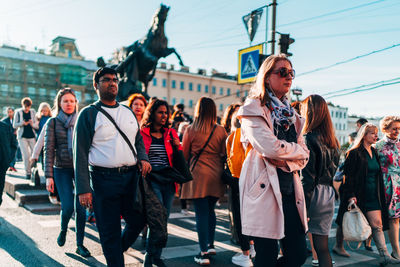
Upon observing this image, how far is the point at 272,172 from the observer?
2.54 meters

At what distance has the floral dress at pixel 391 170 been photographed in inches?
203

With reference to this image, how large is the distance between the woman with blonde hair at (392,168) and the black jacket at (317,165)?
1739mm

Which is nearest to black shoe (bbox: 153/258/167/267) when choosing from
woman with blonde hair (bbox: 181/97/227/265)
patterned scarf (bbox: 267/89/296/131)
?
woman with blonde hair (bbox: 181/97/227/265)

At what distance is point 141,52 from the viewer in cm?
1177

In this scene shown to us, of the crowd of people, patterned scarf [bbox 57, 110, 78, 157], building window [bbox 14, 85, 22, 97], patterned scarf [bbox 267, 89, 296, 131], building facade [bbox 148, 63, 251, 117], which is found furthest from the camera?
building facade [bbox 148, 63, 251, 117]

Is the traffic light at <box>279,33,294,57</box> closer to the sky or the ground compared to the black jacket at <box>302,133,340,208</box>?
closer to the sky

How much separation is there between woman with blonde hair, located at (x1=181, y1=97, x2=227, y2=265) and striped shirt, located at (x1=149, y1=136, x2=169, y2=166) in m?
0.55

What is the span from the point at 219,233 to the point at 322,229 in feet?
8.95

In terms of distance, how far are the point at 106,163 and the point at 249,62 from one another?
7645mm

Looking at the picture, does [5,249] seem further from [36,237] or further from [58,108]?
[58,108]

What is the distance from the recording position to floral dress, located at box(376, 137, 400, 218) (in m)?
5.15

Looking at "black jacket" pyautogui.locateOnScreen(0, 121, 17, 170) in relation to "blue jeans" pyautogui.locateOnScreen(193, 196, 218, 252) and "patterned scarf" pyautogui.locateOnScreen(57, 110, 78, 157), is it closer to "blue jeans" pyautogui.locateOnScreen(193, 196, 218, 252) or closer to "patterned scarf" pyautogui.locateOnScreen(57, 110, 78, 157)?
"patterned scarf" pyautogui.locateOnScreen(57, 110, 78, 157)

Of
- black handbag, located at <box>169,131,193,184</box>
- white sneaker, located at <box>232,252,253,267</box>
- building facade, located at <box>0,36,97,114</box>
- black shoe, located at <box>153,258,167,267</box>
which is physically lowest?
white sneaker, located at <box>232,252,253,267</box>

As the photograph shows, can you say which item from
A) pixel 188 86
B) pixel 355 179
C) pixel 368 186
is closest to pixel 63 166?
pixel 355 179
